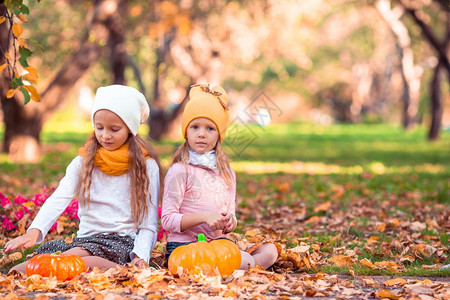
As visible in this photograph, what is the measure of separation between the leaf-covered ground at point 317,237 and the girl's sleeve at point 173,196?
33 centimetres

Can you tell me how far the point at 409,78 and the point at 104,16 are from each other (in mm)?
17710

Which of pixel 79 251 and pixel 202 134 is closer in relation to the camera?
pixel 79 251

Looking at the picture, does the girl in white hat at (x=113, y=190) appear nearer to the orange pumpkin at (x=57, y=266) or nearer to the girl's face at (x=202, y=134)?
the orange pumpkin at (x=57, y=266)

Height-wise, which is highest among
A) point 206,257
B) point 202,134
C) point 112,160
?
point 202,134

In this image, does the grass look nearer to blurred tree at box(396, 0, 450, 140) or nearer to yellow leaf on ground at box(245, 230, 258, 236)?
yellow leaf on ground at box(245, 230, 258, 236)

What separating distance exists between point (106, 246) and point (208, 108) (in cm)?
120

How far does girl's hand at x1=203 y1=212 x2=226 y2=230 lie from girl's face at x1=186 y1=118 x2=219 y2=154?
50 centimetres

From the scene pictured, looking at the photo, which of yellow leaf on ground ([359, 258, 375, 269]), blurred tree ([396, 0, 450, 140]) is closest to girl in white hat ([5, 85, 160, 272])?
yellow leaf on ground ([359, 258, 375, 269])

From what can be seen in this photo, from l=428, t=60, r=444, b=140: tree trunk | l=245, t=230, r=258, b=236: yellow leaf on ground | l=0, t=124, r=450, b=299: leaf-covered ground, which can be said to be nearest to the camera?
l=0, t=124, r=450, b=299: leaf-covered ground

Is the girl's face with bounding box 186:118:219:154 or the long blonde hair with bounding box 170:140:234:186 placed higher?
the girl's face with bounding box 186:118:219:154

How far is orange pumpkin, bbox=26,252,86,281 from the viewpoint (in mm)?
3885

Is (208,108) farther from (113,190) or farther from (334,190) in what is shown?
(334,190)

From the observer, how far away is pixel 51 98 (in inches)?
496

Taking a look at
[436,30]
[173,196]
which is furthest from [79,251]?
[436,30]
